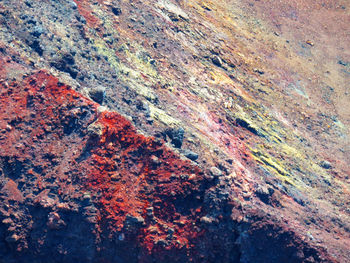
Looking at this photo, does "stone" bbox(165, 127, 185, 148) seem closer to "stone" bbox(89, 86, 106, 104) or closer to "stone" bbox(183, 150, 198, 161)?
"stone" bbox(183, 150, 198, 161)

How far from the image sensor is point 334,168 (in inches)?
588

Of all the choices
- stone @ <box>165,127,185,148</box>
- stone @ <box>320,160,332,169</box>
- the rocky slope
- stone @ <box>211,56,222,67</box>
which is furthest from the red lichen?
stone @ <box>320,160,332,169</box>

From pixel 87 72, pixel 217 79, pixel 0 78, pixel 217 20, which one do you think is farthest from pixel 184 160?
pixel 217 20

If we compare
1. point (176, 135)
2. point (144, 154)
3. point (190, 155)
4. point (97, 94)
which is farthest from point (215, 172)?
point (97, 94)

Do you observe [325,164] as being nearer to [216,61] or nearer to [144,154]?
[216,61]

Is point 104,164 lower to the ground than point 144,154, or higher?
lower

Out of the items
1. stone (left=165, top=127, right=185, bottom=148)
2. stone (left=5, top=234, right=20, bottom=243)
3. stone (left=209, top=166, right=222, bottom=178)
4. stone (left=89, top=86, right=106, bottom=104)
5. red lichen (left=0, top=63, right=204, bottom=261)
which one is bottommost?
stone (left=5, top=234, right=20, bottom=243)

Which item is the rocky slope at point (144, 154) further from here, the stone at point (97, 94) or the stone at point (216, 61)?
the stone at point (216, 61)

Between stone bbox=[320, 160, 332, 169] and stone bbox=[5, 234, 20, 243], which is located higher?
stone bbox=[320, 160, 332, 169]

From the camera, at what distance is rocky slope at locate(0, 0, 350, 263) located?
25.0 feet

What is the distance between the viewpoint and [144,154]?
826cm

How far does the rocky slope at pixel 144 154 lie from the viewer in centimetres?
761

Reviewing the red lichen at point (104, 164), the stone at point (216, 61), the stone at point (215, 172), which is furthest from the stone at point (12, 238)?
the stone at point (216, 61)

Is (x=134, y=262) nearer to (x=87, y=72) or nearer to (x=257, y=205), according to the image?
(x=257, y=205)
